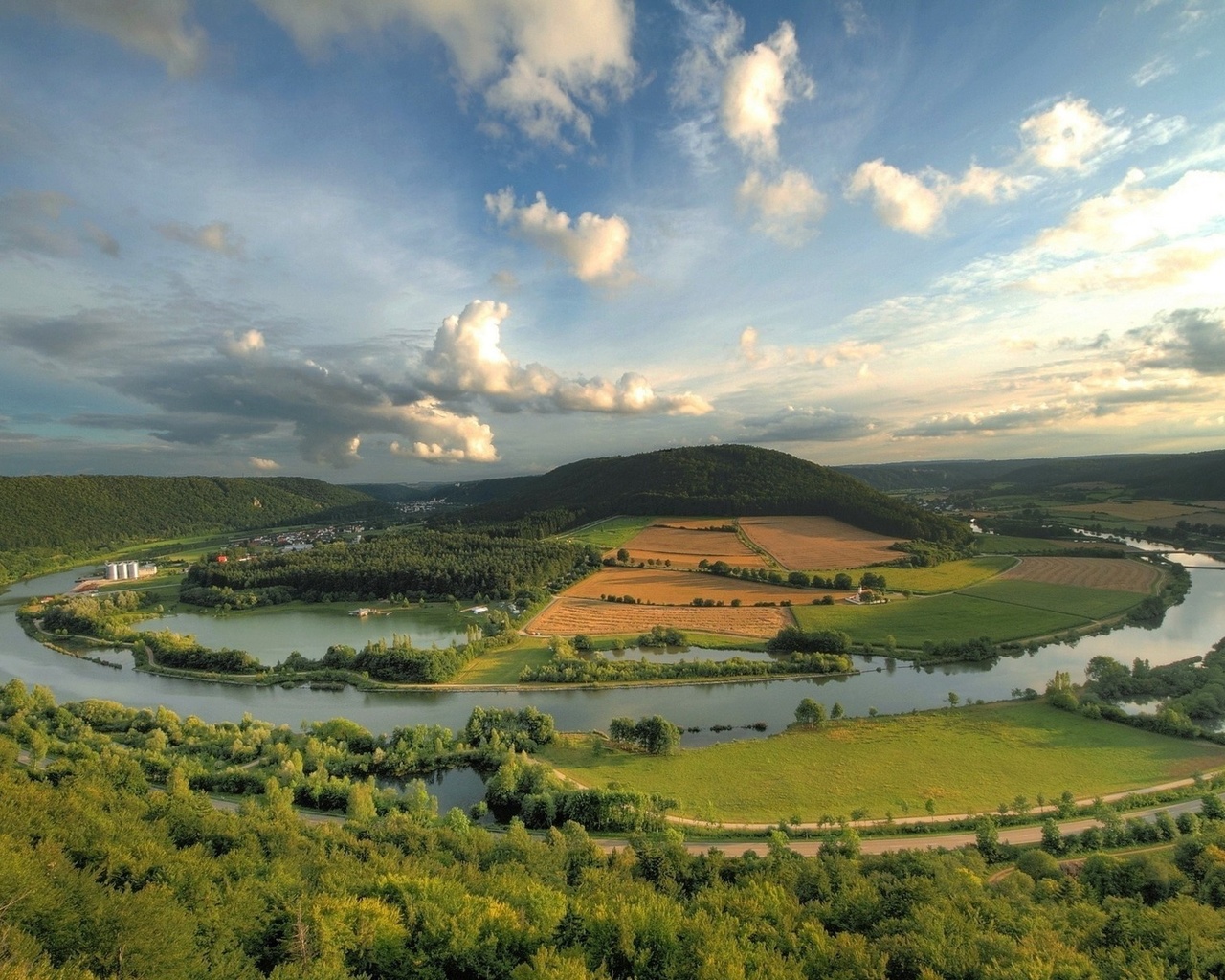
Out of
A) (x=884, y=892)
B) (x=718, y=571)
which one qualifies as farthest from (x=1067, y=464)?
(x=884, y=892)

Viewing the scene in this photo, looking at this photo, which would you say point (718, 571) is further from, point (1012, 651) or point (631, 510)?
point (631, 510)

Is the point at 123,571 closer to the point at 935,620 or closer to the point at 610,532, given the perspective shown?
the point at 610,532

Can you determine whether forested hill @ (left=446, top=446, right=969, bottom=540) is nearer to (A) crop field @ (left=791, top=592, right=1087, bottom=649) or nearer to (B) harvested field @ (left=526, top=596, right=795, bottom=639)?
(A) crop field @ (left=791, top=592, right=1087, bottom=649)

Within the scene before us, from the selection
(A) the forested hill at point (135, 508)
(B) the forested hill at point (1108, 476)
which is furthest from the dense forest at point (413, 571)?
(B) the forested hill at point (1108, 476)

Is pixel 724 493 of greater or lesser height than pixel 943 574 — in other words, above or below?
above

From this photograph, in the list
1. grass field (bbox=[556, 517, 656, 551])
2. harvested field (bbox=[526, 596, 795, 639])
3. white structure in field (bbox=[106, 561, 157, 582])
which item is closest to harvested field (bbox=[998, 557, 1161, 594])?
harvested field (bbox=[526, 596, 795, 639])

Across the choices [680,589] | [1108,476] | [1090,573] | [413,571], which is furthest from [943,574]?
[1108,476]

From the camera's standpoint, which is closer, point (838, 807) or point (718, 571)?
point (838, 807)
